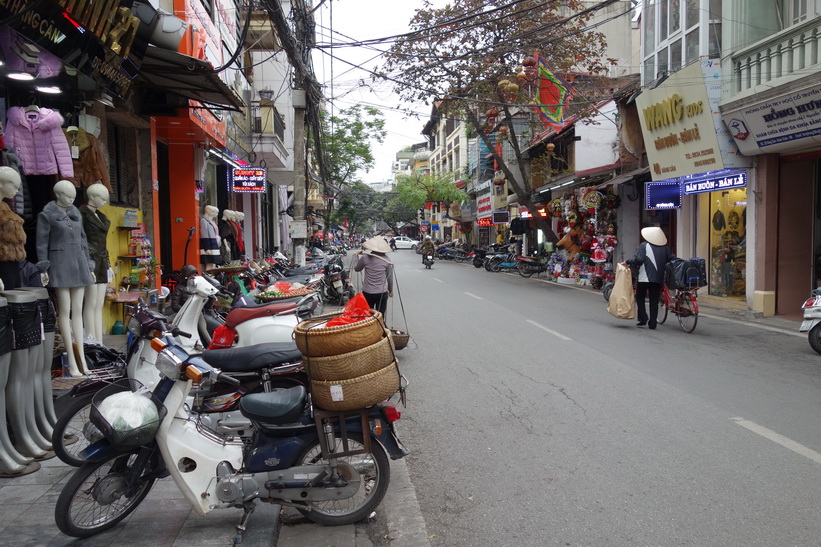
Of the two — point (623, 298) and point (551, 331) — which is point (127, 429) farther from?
point (623, 298)

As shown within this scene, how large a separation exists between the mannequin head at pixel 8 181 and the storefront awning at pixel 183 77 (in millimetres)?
3136

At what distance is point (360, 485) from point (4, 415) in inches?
106

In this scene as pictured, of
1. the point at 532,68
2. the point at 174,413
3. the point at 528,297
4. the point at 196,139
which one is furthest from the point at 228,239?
the point at 174,413

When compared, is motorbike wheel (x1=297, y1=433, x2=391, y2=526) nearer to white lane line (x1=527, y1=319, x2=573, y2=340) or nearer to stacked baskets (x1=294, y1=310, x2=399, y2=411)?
stacked baskets (x1=294, y1=310, x2=399, y2=411)

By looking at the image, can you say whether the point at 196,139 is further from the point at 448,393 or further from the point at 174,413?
the point at 174,413

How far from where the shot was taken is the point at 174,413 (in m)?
3.72

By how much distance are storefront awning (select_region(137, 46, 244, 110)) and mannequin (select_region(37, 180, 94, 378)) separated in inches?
101

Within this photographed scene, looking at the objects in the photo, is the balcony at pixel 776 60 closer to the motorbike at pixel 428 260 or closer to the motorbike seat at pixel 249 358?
the motorbike seat at pixel 249 358

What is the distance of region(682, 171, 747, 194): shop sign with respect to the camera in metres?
13.3

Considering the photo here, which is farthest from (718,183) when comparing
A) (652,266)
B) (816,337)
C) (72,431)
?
(72,431)

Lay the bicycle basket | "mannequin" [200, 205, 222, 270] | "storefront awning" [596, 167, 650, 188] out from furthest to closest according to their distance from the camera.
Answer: "storefront awning" [596, 167, 650, 188] → "mannequin" [200, 205, 222, 270] → the bicycle basket

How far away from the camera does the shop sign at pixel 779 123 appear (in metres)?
10.7

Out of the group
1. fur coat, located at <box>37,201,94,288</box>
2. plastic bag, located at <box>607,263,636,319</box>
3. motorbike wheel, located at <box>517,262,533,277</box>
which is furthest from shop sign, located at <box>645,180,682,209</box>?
fur coat, located at <box>37,201,94,288</box>

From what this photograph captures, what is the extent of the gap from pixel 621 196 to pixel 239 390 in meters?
18.3
